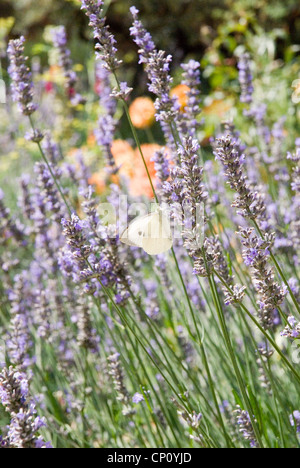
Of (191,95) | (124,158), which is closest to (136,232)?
(191,95)

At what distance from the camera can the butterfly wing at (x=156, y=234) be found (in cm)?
156

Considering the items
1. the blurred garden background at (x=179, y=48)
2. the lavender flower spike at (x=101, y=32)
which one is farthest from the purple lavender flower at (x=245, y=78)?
the blurred garden background at (x=179, y=48)

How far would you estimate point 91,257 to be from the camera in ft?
5.30

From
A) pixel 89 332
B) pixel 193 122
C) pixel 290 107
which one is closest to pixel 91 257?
pixel 89 332

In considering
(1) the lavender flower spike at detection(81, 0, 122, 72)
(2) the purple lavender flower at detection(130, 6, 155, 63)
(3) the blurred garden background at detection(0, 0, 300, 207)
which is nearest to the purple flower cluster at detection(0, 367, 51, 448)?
(1) the lavender flower spike at detection(81, 0, 122, 72)

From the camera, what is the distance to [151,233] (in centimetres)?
158

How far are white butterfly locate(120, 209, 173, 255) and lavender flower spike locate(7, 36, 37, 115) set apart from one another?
0.76 m

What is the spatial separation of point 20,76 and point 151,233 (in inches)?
33.8

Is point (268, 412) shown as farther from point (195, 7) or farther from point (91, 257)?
point (195, 7)

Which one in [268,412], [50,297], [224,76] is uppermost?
[224,76]

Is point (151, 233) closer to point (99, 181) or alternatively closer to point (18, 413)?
point (18, 413)

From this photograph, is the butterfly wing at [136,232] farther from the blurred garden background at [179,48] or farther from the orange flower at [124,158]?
the blurred garden background at [179,48]

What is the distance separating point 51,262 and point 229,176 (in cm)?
145

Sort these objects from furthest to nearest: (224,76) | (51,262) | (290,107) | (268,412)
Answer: (224,76) → (290,107) → (51,262) → (268,412)
